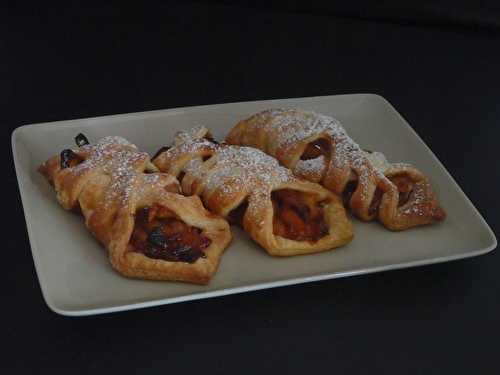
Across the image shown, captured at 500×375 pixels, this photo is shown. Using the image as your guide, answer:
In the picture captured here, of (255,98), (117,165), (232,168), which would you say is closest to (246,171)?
(232,168)

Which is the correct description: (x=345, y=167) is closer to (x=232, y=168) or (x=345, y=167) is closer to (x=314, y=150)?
(x=314, y=150)

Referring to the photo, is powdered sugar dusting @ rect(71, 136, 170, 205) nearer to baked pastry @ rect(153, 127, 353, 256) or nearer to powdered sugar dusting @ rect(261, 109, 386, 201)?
baked pastry @ rect(153, 127, 353, 256)

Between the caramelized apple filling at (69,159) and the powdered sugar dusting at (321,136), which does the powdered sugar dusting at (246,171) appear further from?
the caramelized apple filling at (69,159)

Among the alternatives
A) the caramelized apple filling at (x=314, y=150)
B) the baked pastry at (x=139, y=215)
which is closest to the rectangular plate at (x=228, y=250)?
the baked pastry at (x=139, y=215)

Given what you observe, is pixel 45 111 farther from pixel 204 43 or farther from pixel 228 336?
pixel 228 336

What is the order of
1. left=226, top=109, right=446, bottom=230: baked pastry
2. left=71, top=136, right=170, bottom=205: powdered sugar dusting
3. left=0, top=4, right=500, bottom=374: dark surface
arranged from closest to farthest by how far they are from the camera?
1. left=0, top=4, right=500, bottom=374: dark surface
2. left=71, top=136, right=170, bottom=205: powdered sugar dusting
3. left=226, top=109, right=446, bottom=230: baked pastry

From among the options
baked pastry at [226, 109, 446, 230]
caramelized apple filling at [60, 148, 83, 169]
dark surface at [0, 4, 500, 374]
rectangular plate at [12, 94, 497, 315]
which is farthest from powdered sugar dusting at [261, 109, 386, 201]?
caramelized apple filling at [60, 148, 83, 169]
